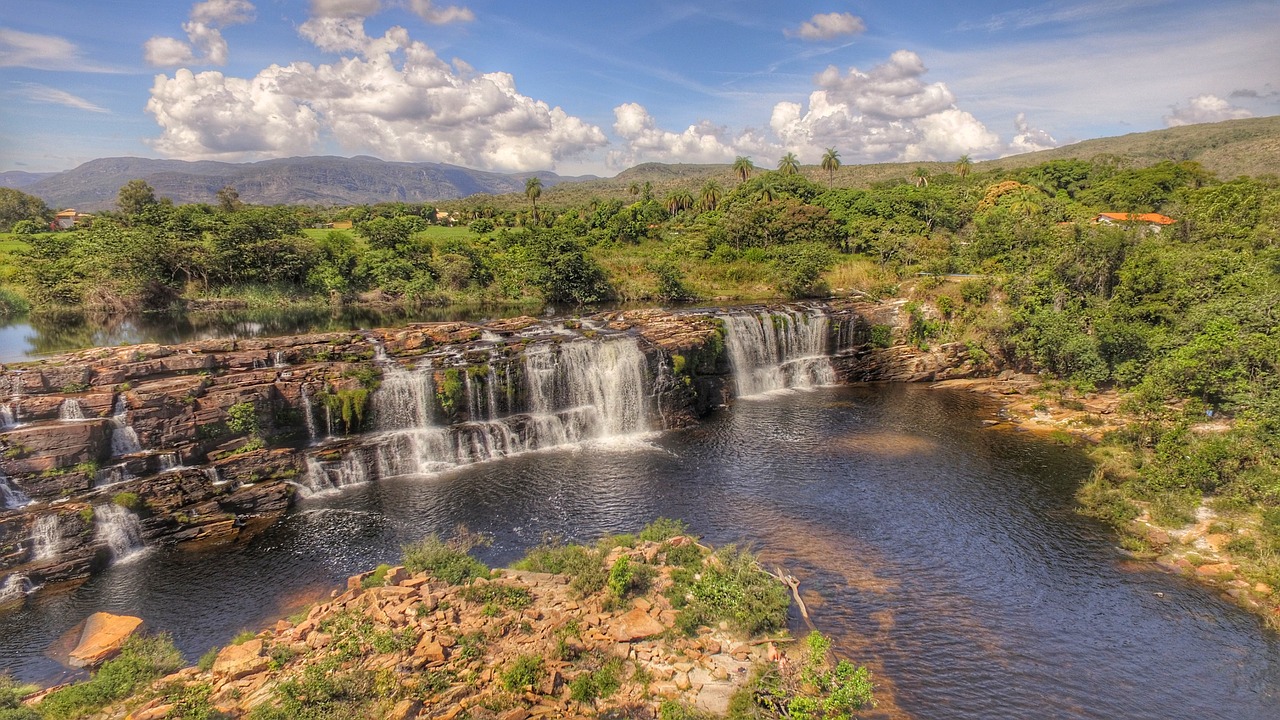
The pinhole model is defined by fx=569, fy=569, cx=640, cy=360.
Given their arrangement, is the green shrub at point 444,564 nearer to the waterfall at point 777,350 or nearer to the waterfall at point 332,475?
the waterfall at point 332,475

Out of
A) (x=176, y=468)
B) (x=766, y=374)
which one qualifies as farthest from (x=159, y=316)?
(x=766, y=374)

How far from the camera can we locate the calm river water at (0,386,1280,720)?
42.3 ft

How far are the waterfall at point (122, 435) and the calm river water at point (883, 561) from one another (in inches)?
183

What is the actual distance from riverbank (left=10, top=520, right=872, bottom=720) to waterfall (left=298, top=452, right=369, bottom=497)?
27.3ft

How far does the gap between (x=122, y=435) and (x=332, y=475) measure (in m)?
7.01

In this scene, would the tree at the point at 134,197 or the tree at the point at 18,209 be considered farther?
the tree at the point at 18,209

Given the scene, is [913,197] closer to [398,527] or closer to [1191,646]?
[1191,646]

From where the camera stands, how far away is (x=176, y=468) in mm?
20828

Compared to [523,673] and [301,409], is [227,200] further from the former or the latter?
[523,673]

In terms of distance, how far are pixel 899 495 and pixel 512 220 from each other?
79.0 metres

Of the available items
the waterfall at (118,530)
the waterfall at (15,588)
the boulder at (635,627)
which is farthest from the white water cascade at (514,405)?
the boulder at (635,627)

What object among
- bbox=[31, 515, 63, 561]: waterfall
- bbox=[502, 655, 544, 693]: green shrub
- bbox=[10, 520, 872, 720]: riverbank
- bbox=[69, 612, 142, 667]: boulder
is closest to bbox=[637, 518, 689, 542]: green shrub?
bbox=[10, 520, 872, 720]: riverbank

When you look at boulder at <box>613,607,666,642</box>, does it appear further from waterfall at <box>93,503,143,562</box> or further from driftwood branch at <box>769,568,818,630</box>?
waterfall at <box>93,503,143,562</box>

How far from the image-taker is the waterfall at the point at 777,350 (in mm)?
35406
